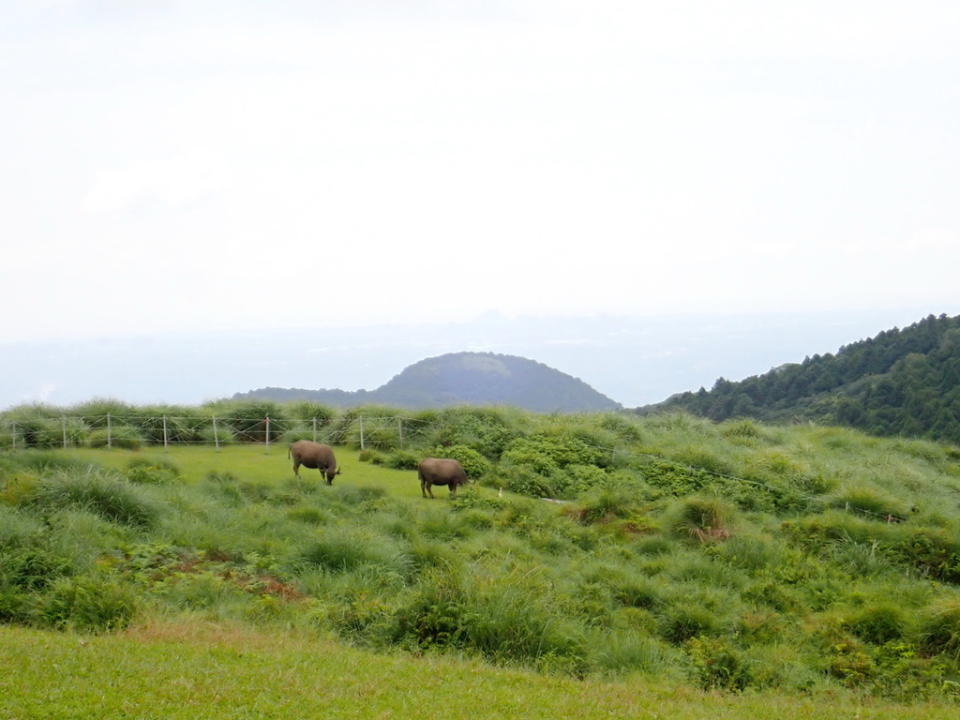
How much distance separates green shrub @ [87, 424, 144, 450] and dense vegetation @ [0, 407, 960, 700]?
66cm

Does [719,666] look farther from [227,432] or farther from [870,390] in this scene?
[870,390]

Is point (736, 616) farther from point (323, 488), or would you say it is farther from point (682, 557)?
point (323, 488)

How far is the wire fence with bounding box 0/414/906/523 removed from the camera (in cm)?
1942

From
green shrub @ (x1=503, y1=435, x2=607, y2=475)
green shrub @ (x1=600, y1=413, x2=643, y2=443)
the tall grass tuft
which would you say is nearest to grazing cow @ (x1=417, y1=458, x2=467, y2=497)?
green shrub @ (x1=503, y1=435, x2=607, y2=475)

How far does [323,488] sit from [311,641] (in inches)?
309

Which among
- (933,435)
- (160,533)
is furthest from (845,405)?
(160,533)

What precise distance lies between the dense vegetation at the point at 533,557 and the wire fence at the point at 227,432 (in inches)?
Answer: 13.6

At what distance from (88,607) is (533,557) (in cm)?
643

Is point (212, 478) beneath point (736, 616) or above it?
above

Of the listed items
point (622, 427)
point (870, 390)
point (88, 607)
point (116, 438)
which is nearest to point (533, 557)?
point (88, 607)

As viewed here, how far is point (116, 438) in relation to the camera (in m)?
19.8

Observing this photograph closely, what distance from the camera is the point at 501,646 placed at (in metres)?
8.77

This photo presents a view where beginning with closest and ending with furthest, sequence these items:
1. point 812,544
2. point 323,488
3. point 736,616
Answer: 1. point 736,616
2. point 812,544
3. point 323,488

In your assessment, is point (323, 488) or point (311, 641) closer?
point (311, 641)
